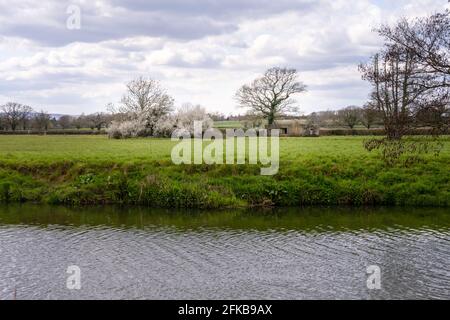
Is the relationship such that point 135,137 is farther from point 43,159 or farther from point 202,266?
point 202,266

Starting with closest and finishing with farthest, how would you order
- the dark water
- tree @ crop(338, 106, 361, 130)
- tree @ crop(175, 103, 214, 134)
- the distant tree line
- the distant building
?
the dark water
tree @ crop(175, 103, 214, 134)
the distant building
tree @ crop(338, 106, 361, 130)
the distant tree line

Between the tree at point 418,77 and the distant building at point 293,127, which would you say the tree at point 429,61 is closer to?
the tree at point 418,77

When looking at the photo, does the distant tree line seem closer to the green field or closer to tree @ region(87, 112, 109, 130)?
tree @ region(87, 112, 109, 130)

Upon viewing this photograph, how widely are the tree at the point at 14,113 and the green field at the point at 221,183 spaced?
7720cm

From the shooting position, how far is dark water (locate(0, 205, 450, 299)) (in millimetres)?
11594

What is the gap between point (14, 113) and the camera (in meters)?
103

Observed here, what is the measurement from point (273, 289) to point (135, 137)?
56227 millimetres

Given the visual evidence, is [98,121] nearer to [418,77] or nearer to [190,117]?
[190,117]

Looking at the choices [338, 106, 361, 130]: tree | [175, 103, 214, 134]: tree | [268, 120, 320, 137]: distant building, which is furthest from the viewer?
[338, 106, 361, 130]: tree

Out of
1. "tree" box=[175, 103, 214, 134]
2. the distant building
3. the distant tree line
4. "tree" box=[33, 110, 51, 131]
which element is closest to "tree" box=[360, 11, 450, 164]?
"tree" box=[175, 103, 214, 134]

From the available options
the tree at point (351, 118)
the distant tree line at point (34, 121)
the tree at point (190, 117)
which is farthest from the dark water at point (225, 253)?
the distant tree line at point (34, 121)

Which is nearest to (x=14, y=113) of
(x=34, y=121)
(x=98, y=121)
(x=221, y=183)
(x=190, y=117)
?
(x=34, y=121)

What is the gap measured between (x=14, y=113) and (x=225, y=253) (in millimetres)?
99331

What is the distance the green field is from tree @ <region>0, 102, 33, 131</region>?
77196 millimetres
